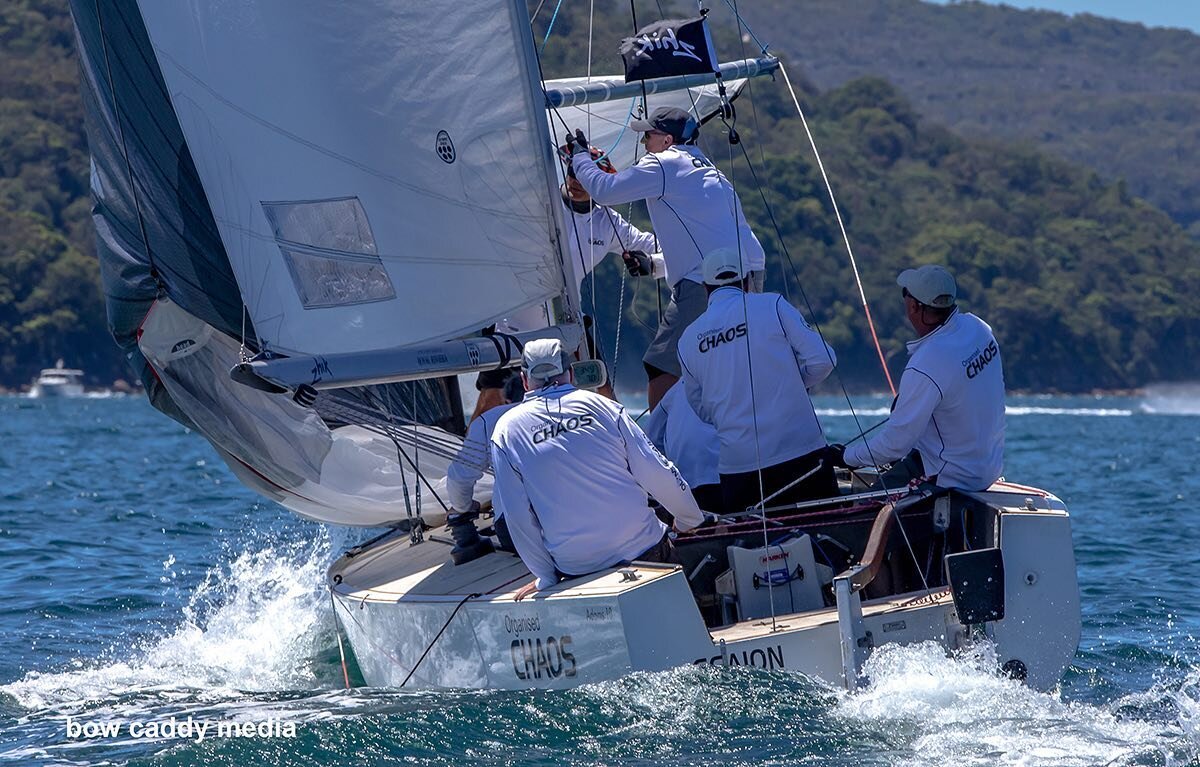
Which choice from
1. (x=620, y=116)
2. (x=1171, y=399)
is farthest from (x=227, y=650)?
(x=1171, y=399)

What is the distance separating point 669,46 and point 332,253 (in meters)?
1.63

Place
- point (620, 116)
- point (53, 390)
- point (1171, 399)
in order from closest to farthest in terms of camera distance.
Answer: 1. point (620, 116)
2. point (53, 390)
3. point (1171, 399)

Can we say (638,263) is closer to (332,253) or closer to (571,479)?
(332,253)

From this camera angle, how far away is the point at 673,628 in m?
4.99

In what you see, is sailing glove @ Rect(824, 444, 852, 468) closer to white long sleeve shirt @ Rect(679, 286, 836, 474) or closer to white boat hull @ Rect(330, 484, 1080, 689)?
white long sleeve shirt @ Rect(679, 286, 836, 474)

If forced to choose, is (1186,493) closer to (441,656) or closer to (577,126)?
(577,126)

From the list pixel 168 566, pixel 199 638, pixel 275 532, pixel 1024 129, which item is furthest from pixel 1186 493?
pixel 1024 129

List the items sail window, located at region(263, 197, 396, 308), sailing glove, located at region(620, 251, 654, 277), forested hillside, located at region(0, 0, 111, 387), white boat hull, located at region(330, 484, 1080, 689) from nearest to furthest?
white boat hull, located at region(330, 484, 1080, 689) → sail window, located at region(263, 197, 396, 308) → sailing glove, located at region(620, 251, 654, 277) → forested hillside, located at region(0, 0, 111, 387)

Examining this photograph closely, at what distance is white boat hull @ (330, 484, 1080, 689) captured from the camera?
16.4ft

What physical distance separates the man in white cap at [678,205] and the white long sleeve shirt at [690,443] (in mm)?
677

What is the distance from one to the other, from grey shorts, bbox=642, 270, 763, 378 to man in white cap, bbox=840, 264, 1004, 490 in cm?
116

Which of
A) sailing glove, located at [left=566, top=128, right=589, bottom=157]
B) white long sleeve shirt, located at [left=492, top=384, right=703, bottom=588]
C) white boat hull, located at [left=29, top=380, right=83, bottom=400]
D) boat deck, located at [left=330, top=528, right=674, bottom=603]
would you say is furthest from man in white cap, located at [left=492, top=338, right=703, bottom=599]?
white boat hull, located at [left=29, top=380, right=83, bottom=400]

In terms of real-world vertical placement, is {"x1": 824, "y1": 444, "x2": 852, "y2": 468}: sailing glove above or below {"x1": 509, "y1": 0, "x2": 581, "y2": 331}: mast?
below

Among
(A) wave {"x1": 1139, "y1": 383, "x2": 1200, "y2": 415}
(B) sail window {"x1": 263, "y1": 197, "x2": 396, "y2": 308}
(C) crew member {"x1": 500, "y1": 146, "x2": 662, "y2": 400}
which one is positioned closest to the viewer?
(B) sail window {"x1": 263, "y1": 197, "x2": 396, "y2": 308}
